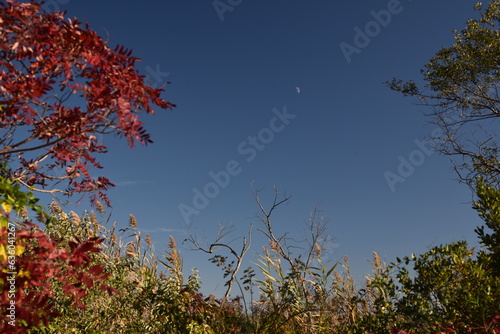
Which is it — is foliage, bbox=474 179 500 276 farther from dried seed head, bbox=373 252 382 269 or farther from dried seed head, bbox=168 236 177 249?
dried seed head, bbox=168 236 177 249

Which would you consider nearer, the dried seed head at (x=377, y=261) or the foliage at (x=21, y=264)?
the foliage at (x=21, y=264)

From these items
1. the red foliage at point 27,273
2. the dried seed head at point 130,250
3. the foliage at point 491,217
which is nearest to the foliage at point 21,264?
the red foliage at point 27,273

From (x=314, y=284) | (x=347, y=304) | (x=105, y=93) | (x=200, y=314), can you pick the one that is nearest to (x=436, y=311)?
(x=347, y=304)

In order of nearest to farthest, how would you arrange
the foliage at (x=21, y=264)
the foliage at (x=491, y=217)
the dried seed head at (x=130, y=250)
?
1. the foliage at (x=21, y=264)
2. the foliage at (x=491, y=217)
3. the dried seed head at (x=130, y=250)

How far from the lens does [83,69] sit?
3463 millimetres

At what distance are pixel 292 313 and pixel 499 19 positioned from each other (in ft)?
33.2

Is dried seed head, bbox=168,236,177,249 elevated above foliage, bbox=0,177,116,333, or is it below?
above

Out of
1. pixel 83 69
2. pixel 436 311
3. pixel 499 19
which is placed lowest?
pixel 436 311

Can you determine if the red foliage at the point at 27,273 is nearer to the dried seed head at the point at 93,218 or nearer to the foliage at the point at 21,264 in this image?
the foliage at the point at 21,264

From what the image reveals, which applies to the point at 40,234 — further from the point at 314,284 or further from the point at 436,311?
the point at 314,284

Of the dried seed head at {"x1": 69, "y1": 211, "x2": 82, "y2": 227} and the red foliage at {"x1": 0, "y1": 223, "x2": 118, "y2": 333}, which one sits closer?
the red foliage at {"x1": 0, "y1": 223, "x2": 118, "y2": 333}
